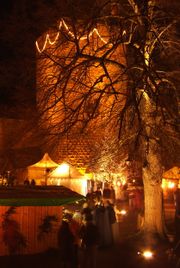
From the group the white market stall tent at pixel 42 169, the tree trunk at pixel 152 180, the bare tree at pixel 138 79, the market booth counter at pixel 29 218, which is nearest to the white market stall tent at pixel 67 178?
the white market stall tent at pixel 42 169

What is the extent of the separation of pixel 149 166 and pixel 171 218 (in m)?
5.97

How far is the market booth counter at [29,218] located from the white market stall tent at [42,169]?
7969 mm

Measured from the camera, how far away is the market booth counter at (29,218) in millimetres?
10719

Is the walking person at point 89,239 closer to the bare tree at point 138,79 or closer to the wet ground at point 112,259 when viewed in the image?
the wet ground at point 112,259

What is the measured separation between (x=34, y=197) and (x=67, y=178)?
8.23 m

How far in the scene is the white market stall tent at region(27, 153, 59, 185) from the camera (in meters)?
19.9

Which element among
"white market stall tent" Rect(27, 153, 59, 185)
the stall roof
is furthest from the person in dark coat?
"white market stall tent" Rect(27, 153, 59, 185)

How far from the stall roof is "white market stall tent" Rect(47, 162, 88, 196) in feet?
23.2

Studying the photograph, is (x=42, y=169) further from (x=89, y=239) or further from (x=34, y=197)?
(x=89, y=239)

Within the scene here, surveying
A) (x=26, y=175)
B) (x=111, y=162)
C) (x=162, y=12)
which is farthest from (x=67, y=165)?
(x=162, y=12)

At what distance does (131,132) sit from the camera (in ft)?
51.0

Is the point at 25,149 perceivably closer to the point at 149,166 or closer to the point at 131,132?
the point at 131,132

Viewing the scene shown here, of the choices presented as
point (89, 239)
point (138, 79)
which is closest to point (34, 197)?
point (89, 239)

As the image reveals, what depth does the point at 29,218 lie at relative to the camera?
11.1 m
